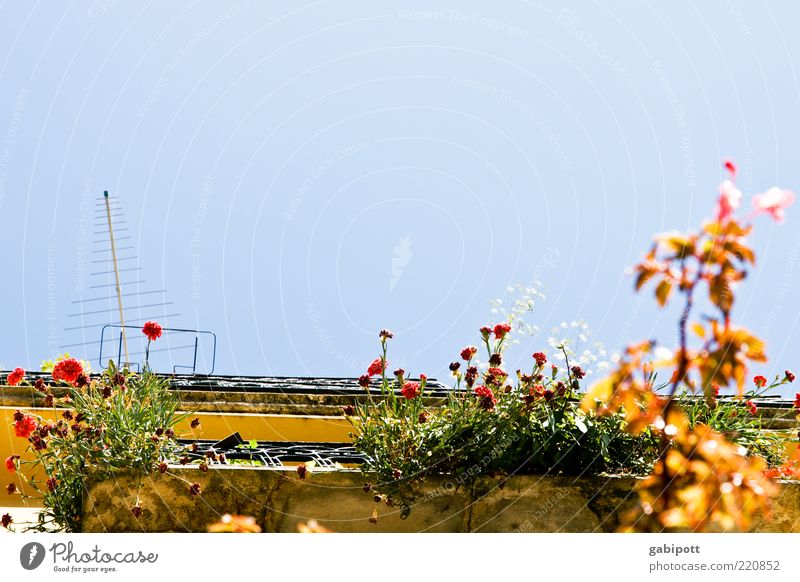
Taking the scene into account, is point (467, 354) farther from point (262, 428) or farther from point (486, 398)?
point (262, 428)

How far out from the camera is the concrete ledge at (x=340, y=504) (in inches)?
164

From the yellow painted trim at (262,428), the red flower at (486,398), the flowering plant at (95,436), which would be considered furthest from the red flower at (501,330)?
the yellow painted trim at (262,428)

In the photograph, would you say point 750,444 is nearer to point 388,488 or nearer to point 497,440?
point 497,440

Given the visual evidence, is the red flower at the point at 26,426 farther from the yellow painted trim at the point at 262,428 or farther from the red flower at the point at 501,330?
the red flower at the point at 501,330

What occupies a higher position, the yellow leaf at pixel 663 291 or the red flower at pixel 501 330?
the red flower at pixel 501 330

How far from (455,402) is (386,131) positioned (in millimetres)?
2246
